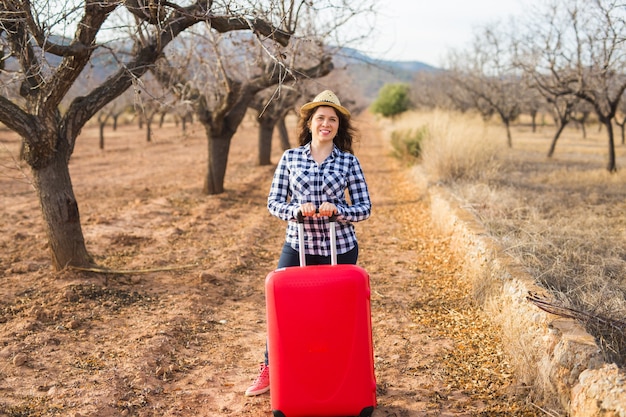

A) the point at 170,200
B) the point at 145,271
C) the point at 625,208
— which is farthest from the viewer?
the point at 170,200

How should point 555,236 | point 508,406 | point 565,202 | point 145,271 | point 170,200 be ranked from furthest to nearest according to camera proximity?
point 170,200 < point 565,202 < point 555,236 < point 145,271 < point 508,406

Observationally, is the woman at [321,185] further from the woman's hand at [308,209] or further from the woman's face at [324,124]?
the woman's hand at [308,209]

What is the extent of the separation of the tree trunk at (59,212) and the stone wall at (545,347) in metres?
4.00

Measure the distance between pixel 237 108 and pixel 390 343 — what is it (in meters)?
7.42

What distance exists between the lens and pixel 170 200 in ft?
35.9

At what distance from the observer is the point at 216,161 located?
37.5 ft

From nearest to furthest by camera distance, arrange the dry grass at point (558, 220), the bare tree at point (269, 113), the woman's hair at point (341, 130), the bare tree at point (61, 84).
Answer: the woman's hair at point (341, 130) < the dry grass at point (558, 220) < the bare tree at point (61, 84) < the bare tree at point (269, 113)

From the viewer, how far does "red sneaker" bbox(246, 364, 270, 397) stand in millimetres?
3594

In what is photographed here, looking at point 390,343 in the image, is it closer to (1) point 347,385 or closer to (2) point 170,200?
(1) point 347,385

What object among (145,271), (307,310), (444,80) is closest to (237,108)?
(145,271)

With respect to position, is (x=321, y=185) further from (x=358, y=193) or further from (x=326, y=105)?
(x=326, y=105)

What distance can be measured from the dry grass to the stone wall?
0.67 feet

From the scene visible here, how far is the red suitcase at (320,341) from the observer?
2.90 meters

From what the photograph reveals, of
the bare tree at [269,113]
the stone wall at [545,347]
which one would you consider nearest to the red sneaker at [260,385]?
the stone wall at [545,347]
